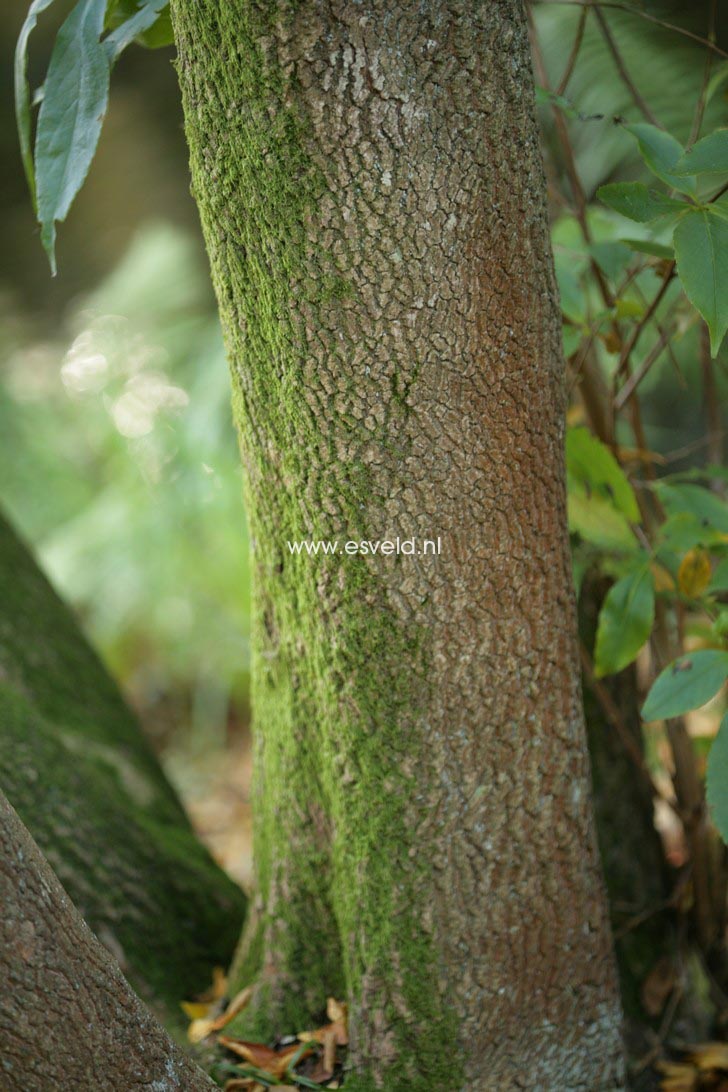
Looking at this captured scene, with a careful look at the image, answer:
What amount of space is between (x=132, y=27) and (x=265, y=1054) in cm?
120

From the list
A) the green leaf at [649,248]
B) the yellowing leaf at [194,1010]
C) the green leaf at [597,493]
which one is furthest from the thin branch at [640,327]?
the yellowing leaf at [194,1010]

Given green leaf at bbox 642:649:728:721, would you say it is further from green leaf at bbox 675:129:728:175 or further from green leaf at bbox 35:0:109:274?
green leaf at bbox 35:0:109:274

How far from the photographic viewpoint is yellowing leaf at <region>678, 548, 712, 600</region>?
125cm

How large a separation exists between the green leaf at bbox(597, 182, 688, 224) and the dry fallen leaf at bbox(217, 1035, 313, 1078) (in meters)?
1.04

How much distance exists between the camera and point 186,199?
5031 millimetres

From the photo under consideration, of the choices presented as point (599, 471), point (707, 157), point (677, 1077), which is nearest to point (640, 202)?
point (707, 157)

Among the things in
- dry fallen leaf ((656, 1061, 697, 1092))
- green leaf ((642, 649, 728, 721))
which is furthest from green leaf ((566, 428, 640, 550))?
dry fallen leaf ((656, 1061, 697, 1092))

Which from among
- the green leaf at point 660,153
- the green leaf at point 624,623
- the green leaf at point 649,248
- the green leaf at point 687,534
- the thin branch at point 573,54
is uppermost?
the thin branch at point 573,54

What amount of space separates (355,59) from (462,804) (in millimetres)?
745

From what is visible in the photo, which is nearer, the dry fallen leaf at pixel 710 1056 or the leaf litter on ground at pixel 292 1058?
the leaf litter on ground at pixel 292 1058

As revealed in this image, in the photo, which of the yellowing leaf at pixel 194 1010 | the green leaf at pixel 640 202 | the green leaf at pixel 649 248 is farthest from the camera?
the yellowing leaf at pixel 194 1010

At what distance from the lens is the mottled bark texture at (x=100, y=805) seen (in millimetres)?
1348

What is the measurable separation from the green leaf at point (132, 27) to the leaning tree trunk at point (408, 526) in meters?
0.10

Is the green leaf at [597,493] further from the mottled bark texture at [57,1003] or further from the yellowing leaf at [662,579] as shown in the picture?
the mottled bark texture at [57,1003]
